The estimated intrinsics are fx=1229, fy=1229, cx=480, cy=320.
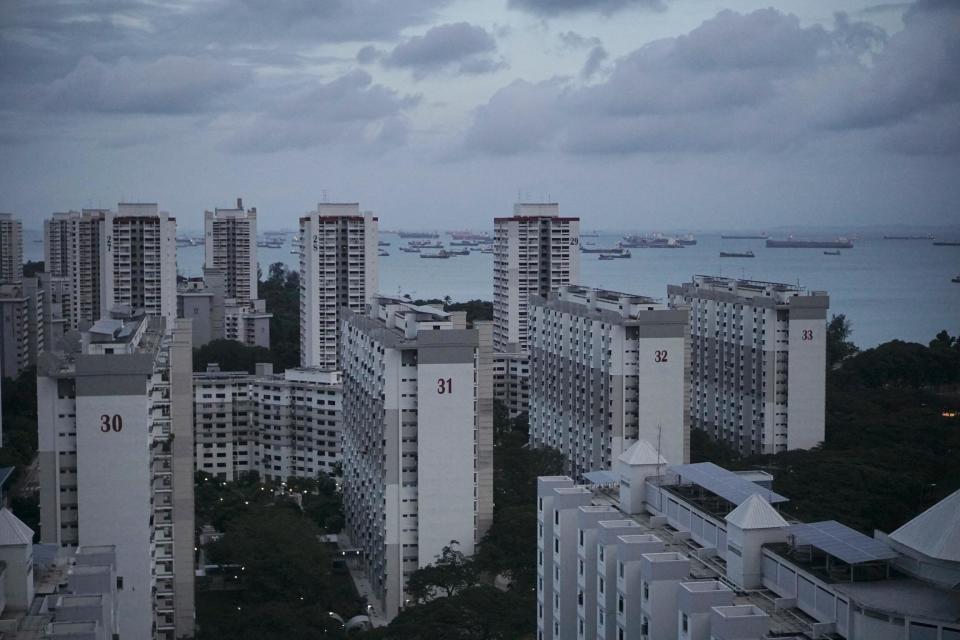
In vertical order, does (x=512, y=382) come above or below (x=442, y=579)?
above

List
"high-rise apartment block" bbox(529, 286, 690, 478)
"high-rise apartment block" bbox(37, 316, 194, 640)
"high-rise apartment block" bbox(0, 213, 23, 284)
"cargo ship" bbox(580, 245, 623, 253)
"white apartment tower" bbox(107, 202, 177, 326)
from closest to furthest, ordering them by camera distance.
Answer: "high-rise apartment block" bbox(37, 316, 194, 640) < "high-rise apartment block" bbox(529, 286, 690, 478) < "white apartment tower" bbox(107, 202, 177, 326) < "high-rise apartment block" bbox(0, 213, 23, 284) < "cargo ship" bbox(580, 245, 623, 253)

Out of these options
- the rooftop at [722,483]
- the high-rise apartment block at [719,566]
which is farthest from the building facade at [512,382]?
the rooftop at [722,483]

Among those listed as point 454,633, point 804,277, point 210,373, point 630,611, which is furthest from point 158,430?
point 804,277

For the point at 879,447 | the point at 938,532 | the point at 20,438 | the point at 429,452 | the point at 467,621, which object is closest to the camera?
the point at 938,532

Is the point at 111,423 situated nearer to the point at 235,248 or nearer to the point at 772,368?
the point at 772,368

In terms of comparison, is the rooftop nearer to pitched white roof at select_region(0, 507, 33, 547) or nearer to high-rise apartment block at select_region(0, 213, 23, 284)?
pitched white roof at select_region(0, 507, 33, 547)

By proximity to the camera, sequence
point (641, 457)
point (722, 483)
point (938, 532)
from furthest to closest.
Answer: point (641, 457)
point (722, 483)
point (938, 532)

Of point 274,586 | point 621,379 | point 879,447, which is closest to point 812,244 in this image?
point 879,447

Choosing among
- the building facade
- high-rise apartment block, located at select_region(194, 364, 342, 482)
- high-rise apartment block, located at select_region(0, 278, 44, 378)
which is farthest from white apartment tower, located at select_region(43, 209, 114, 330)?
the building facade
